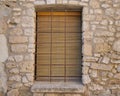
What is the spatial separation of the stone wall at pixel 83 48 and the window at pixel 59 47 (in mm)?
239

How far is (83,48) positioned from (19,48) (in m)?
1.18

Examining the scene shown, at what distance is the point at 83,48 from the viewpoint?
4422mm

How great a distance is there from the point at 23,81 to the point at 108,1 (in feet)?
7.07

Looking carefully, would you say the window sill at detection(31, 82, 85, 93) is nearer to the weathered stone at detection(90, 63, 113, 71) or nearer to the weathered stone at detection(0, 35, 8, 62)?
the weathered stone at detection(90, 63, 113, 71)

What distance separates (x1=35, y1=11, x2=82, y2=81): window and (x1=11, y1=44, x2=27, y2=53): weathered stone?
0.31m

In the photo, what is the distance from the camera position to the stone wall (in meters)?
4.36

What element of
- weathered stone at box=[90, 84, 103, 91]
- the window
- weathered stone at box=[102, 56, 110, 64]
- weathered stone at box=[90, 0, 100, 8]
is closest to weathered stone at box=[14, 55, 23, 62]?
the window

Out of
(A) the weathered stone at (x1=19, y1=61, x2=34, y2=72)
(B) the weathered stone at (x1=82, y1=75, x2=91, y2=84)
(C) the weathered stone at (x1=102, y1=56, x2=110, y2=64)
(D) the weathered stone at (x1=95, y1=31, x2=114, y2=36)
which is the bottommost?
(B) the weathered stone at (x1=82, y1=75, x2=91, y2=84)

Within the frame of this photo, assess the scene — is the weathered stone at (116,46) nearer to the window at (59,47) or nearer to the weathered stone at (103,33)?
the weathered stone at (103,33)

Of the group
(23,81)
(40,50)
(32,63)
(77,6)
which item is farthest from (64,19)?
(23,81)

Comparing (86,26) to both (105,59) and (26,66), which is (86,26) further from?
(26,66)

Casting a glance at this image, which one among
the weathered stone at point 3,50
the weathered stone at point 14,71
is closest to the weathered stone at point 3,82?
the weathered stone at point 14,71

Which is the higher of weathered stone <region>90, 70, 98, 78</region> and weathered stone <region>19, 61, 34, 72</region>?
weathered stone <region>19, 61, 34, 72</region>

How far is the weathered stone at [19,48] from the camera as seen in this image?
175 inches
